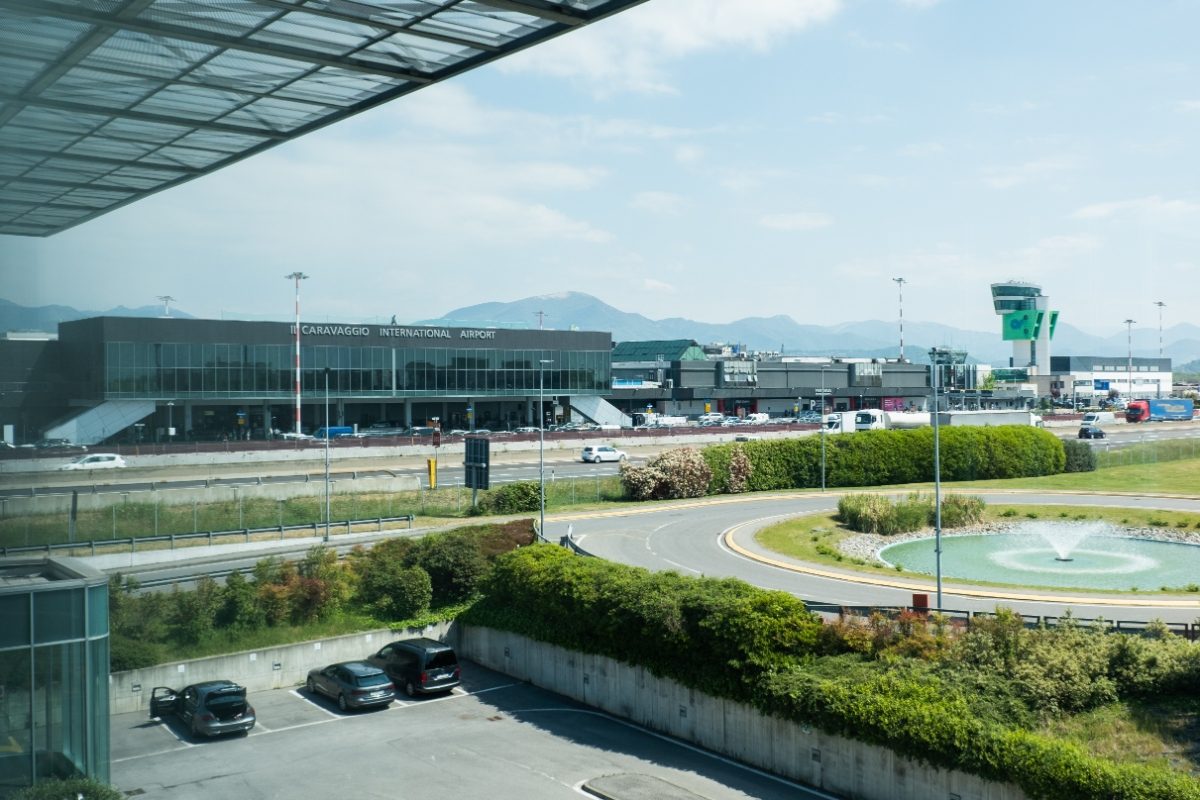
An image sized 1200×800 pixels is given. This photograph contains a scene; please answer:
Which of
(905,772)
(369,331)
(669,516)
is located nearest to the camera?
(905,772)

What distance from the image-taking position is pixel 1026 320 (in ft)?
612

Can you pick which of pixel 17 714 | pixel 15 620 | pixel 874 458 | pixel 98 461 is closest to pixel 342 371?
pixel 98 461

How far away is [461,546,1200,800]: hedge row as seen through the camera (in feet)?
59.0

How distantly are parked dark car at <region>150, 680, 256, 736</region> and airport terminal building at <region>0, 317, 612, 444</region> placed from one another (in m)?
42.2

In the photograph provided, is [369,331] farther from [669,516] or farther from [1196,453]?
[1196,453]

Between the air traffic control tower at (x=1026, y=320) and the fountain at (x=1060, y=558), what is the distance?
482 feet

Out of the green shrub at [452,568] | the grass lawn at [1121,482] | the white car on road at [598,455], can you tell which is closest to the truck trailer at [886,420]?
the grass lawn at [1121,482]

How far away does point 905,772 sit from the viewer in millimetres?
20344

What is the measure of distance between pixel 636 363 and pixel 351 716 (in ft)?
398

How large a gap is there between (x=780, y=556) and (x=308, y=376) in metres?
58.7

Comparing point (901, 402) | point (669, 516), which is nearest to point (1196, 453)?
point (669, 516)

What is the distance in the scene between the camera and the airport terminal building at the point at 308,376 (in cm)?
7769

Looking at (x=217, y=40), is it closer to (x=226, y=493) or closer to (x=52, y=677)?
(x=52, y=677)

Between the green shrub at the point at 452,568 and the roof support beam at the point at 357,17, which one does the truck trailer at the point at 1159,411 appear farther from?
the roof support beam at the point at 357,17
